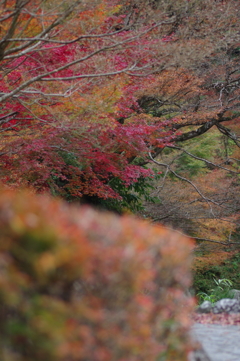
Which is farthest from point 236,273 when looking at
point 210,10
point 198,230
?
point 210,10

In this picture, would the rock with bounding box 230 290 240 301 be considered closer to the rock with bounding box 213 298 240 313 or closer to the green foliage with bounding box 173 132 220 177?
the rock with bounding box 213 298 240 313

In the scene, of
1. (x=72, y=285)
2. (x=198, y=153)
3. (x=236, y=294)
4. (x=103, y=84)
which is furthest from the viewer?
(x=198, y=153)

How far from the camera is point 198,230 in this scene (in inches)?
529

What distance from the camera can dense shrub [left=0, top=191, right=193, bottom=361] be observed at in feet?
5.35

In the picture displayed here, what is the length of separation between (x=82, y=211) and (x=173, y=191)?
449 inches

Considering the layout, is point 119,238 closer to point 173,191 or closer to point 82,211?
point 82,211

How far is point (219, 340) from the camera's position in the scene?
178 inches

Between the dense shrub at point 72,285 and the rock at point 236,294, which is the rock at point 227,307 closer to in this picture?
the rock at point 236,294

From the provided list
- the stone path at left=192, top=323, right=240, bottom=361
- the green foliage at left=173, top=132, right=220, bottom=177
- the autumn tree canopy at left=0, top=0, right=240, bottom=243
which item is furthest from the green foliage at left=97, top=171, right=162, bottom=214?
the stone path at left=192, top=323, right=240, bottom=361

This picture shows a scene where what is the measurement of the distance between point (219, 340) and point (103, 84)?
162 inches

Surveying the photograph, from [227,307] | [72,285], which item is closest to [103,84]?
[227,307]

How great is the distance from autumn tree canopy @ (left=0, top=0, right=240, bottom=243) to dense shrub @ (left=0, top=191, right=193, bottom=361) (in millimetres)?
3519

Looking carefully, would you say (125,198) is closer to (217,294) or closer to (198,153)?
(217,294)

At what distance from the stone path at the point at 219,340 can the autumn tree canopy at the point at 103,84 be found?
3.32m
